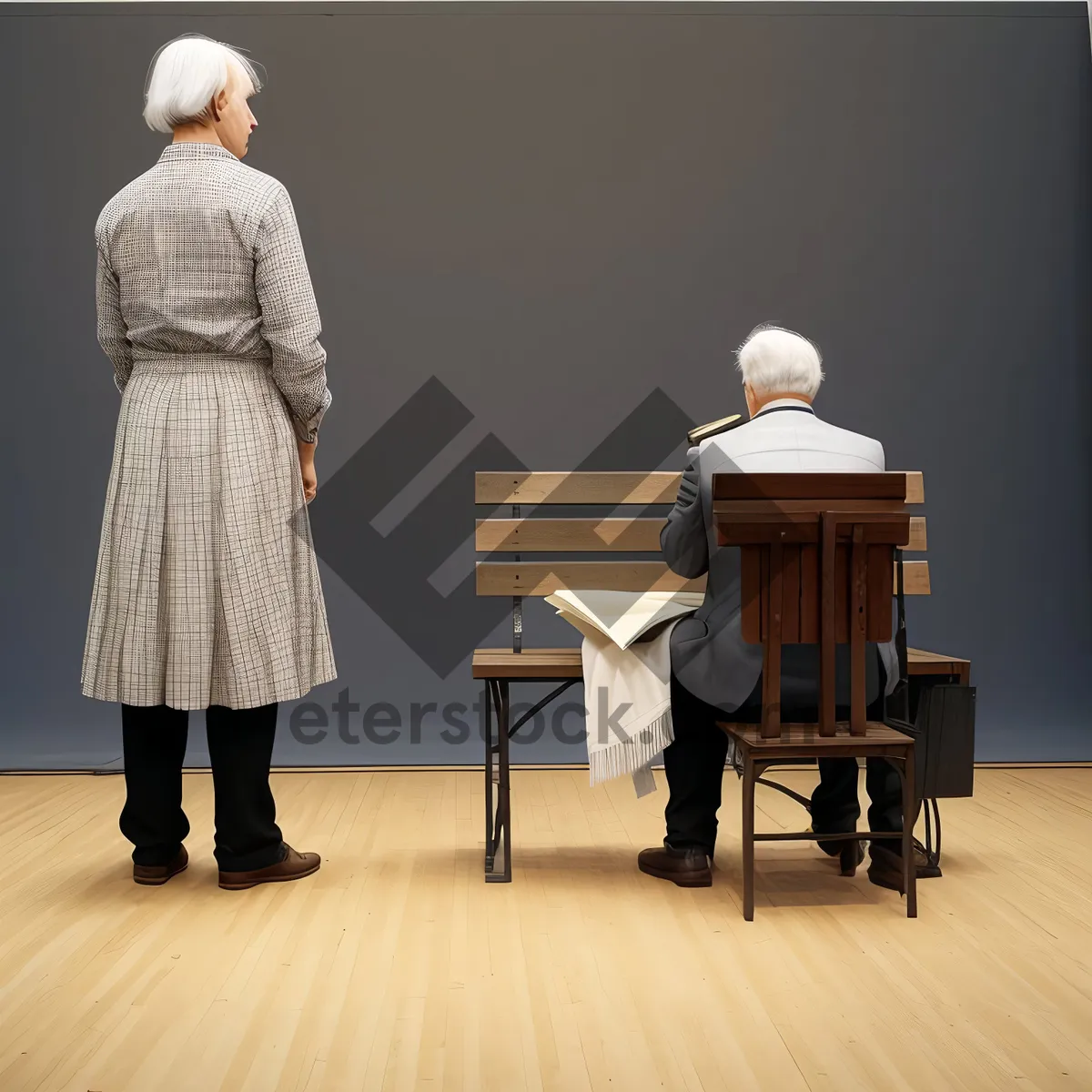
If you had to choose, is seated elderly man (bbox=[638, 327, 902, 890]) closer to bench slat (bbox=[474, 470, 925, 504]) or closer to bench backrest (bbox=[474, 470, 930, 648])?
bench backrest (bbox=[474, 470, 930, 648])

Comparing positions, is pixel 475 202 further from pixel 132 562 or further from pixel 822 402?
pixel 132 562

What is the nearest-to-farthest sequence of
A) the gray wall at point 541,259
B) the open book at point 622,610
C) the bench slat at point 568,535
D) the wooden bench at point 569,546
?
the open book at point 622,610, the wooden bench at point 569,546, the bench slat at point 568,535, the gray wall at point 541,259

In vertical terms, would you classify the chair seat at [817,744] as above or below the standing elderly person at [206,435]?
below

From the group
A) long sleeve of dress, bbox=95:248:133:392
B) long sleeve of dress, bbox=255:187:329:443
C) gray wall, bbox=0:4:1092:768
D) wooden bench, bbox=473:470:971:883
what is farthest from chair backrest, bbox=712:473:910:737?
gray wall, bbox=0:4:1092:768

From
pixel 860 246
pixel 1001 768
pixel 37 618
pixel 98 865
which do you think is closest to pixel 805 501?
pixel 98 865

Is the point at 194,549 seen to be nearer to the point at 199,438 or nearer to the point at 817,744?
the point at 199,438

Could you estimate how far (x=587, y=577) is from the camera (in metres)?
3.62

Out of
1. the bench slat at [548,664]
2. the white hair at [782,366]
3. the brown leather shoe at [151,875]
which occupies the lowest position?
the brown leather shoe at [151,875]

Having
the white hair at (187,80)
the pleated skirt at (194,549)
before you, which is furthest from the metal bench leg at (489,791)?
the white hair at (187,80)

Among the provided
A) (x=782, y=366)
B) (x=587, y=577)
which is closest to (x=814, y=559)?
(x=782, y=366)

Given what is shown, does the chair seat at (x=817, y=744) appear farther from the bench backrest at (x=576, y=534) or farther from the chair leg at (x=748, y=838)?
the bench backrest at (x=576, y=534)

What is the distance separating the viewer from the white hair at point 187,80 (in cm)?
279

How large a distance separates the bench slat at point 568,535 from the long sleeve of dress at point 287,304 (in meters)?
0.75

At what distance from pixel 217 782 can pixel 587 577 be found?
4.09 feet
